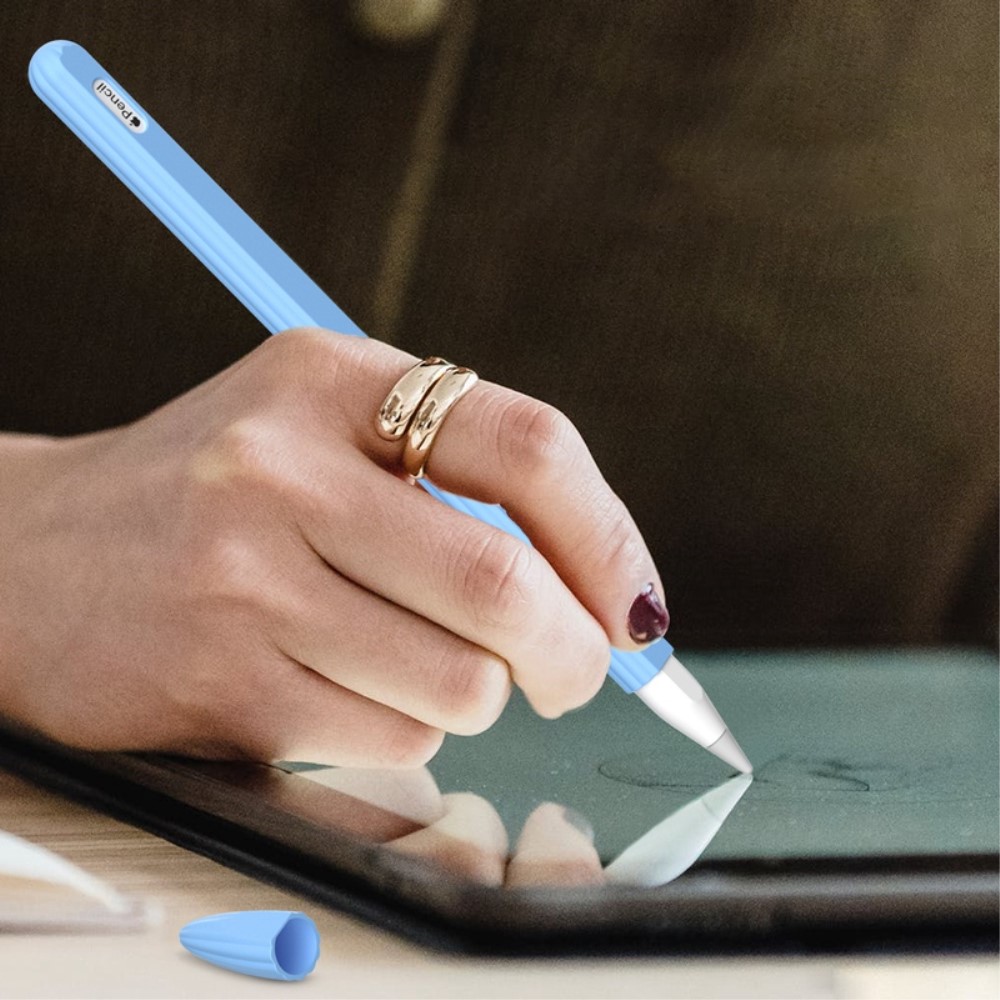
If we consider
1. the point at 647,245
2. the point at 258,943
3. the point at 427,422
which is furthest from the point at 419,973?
the point at 647,245

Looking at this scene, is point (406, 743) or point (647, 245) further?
point (647, 245)

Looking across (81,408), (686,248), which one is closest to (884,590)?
(686,248)

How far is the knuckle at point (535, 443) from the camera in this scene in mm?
275

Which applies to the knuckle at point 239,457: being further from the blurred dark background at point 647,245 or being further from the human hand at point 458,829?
the blurred dark background at point 647,245

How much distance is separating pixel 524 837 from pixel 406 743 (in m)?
0.07

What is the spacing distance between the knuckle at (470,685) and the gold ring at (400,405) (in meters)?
0.05

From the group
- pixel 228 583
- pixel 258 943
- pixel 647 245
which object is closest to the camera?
pixel 258 943

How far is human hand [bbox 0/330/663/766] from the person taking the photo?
0.91 ft

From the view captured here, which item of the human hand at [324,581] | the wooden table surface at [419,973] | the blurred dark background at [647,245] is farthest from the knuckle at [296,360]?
the blurred dark background at [647,245]

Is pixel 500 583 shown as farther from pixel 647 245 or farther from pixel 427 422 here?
pixel 647 245

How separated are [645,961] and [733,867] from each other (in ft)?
0.07

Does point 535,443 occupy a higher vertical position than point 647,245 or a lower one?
lower

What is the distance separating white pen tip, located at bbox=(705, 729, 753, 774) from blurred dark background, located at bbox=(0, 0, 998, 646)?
39 centimetres

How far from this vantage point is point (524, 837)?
0.76 ft
